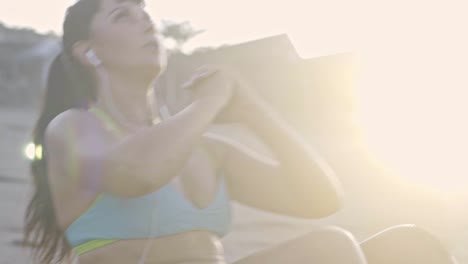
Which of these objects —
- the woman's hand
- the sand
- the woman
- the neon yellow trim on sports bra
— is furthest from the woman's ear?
the sand

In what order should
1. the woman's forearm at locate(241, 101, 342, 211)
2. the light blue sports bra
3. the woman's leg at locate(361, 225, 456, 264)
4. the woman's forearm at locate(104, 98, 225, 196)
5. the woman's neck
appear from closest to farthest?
the woman's forearm at locate(104, 98, 225, 196) → the light blue sports bra → the woman's neck → the woman's forearm at locate(241, 101, 342, 211) → the woman's leg at locate(361, 225, 456, 264)

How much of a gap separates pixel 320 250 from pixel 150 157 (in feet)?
1.69

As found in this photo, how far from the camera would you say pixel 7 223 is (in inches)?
258

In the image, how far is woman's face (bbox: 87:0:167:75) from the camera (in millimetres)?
2025

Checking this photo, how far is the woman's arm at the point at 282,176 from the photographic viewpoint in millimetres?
2211

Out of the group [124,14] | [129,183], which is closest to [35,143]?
[124,14]

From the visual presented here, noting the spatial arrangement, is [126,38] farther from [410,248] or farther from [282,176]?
[410,248]

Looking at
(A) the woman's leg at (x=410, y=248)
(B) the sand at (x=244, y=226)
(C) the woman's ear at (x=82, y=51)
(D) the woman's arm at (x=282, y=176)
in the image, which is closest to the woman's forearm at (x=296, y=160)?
(D) the woman's arm at (x=282, y=176)

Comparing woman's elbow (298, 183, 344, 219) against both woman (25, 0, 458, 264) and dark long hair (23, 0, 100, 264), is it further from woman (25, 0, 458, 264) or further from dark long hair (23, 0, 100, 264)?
dark long hair (23, 0, 100, 264)

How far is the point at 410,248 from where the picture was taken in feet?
7.75

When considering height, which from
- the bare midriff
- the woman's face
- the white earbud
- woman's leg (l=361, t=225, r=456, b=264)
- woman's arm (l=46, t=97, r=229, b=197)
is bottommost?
woman's leg (l=361, t=225, r=456, b=264)

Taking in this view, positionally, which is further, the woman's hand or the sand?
the sand

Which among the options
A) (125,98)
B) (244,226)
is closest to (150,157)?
(125,98)

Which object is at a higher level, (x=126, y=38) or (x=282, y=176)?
(x=126, y=38)
